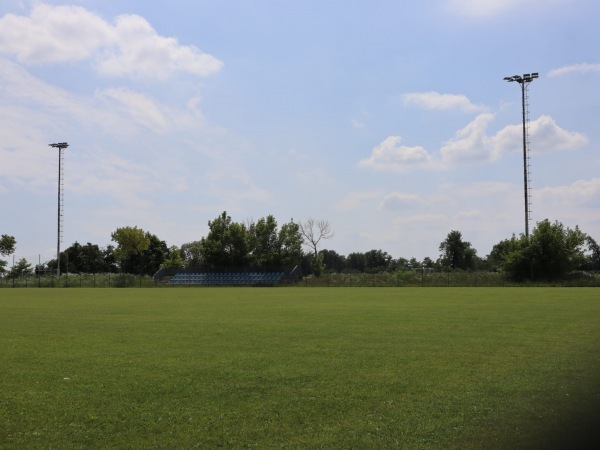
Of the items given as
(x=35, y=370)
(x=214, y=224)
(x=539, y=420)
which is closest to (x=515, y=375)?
(x=539, y=420)

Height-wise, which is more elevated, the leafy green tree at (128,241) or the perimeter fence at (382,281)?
the leafy green tree at (128,241)

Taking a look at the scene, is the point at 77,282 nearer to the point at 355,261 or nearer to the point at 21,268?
the point at 21,268

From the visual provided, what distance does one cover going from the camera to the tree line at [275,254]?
60781mm

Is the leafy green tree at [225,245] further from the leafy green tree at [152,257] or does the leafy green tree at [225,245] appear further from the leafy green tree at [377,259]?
the leafy green tree at [377,259]

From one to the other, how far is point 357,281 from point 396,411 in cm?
5981

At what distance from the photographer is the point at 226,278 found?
259 ft

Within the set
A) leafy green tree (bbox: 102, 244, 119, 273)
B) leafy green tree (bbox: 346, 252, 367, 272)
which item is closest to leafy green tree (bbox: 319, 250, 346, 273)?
leafy green tree (bbox: 346, 252, 367, 272)

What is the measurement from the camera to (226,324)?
17.0 meters

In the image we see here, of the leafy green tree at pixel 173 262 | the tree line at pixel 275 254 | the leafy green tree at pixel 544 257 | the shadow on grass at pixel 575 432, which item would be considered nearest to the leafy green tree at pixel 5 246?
the tree line at pixel 275 254

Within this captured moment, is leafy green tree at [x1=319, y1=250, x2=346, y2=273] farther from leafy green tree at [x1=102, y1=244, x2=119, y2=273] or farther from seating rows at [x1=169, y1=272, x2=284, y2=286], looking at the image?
seating rows at [x1=169, y1=272, x2=284, y2=286]

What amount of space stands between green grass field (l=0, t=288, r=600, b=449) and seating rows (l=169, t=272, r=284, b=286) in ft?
201

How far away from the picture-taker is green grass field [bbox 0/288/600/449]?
561 cm

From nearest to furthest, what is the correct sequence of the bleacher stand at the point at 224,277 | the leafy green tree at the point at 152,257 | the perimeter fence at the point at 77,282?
the perimeter fence at the point at 77,282
the bleacher stand at the point at 224,277
the leafy green tree at the point at 152,257

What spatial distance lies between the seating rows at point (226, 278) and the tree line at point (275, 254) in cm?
173
